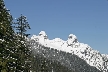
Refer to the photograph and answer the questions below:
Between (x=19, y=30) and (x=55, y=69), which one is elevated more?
(x=55, y=69)

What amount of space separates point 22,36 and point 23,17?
198 cm

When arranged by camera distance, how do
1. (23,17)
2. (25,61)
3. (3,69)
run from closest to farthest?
(3,69) → (25,61) → (23,17)

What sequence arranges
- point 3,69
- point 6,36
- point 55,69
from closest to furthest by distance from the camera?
point 3,69 < point 6,36 < point 55,69

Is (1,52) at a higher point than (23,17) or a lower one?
lower

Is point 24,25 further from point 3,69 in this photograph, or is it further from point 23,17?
point 3,69

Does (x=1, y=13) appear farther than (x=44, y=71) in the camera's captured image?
No

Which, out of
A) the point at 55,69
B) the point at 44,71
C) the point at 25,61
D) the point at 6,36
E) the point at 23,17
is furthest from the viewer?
the point at 55,69

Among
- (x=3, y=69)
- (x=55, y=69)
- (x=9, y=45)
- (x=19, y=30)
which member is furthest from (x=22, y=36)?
(x=55, y=69)

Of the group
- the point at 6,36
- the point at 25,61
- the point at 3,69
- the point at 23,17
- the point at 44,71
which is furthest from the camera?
the point at 44,71

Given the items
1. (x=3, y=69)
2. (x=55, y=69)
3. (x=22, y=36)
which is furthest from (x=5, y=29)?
(x=55, y=69)

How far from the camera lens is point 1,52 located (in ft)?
57.7

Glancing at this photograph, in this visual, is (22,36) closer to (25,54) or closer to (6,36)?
(25,54)

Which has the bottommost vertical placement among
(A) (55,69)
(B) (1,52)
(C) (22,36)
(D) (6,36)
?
(B) (1,52)

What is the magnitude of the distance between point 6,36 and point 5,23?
0.94 meters
